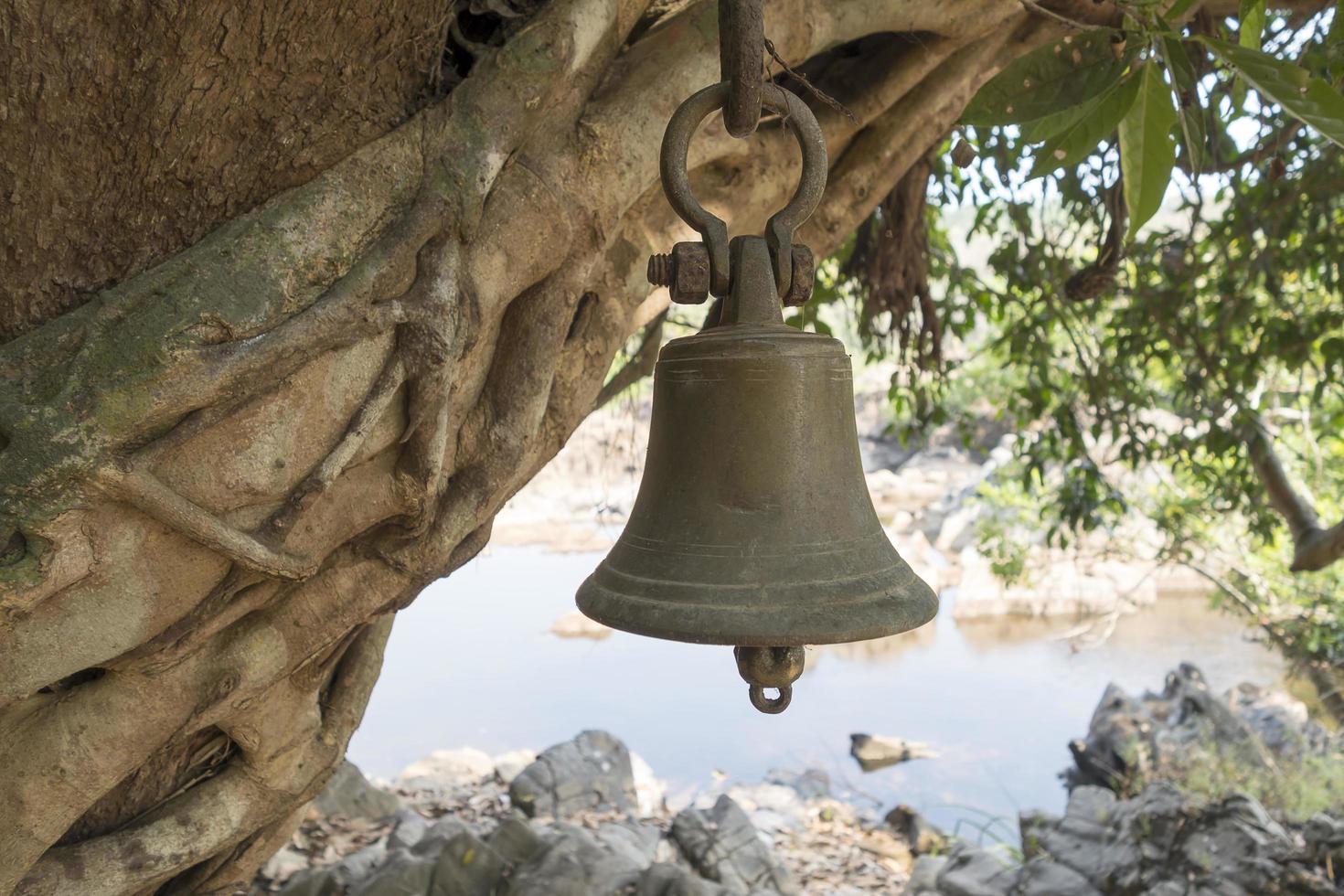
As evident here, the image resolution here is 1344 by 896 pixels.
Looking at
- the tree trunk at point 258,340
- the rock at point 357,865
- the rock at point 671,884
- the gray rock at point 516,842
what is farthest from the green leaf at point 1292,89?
the rock at point 357,865

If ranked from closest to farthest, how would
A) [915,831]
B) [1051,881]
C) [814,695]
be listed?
1. [1051,881]
2. [915,831]
3. [814,695]

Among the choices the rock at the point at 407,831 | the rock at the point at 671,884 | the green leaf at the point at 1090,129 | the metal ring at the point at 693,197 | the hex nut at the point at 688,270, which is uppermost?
the green leaf at the point at 1090,129

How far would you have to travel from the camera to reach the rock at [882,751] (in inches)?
359

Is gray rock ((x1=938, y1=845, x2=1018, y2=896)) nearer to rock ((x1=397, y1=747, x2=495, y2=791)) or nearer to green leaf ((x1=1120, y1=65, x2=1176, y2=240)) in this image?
rock ((x1=397, y1=747, x2=495, y2=791))

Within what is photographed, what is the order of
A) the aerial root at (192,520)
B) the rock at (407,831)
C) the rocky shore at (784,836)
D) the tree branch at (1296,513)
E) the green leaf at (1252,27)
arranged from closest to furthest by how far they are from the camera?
the green leaf at (1252,27) → the aerial root at (192,520) → the rocky shore at (784,836) → the tree branch at (1296,513) → the rock at (407,831)

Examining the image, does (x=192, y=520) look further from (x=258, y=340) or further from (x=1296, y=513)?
(x=1296, y=513)

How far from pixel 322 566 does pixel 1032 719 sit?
973cm

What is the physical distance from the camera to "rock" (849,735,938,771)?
9109 mm

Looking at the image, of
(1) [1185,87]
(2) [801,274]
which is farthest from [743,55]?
(1) [1185,87]

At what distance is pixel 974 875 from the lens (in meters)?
5.39

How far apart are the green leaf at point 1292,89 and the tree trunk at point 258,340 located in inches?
45.9

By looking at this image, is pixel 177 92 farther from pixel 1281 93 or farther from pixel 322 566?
pixel 1281 93

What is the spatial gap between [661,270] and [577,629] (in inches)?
452

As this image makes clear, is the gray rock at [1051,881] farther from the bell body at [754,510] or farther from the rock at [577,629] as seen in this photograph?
the rock at [577,629]
